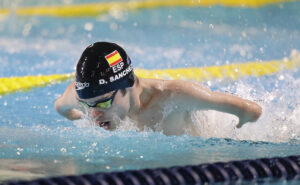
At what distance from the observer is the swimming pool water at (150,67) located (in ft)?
9.16

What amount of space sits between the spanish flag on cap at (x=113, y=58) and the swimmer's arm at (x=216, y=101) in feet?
1.27

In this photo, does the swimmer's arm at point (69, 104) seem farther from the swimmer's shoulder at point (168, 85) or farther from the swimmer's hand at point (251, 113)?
the swimmer's hand at point (251, 113)

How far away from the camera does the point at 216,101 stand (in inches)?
109

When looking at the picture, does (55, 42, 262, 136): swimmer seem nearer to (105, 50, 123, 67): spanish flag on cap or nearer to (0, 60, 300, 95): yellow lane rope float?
(105, 50, 123, 67): spanish flag on cap

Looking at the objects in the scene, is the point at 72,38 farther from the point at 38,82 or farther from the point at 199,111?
the point at 199,111

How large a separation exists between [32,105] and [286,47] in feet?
12.4

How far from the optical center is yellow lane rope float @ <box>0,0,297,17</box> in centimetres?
851

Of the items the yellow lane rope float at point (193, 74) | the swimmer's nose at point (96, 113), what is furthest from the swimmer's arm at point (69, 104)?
the yellow lane rope float at point (193, 74)

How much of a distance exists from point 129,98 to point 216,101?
461 millimetres

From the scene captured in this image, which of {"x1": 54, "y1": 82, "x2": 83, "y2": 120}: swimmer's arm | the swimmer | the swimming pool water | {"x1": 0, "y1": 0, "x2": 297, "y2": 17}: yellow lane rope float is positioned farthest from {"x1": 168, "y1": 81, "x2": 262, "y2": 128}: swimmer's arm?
{"x1": 0, "y1": 0, "x2": 297, "y2": 17}: yellow lane rope float

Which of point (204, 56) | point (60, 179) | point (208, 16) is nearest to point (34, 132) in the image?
point (60, 179)

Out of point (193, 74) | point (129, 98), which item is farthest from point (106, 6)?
point (129, 98)

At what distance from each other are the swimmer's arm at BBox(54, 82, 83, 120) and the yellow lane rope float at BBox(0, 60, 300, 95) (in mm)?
1885

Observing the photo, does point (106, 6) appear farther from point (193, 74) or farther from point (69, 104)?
point (69, 104)
